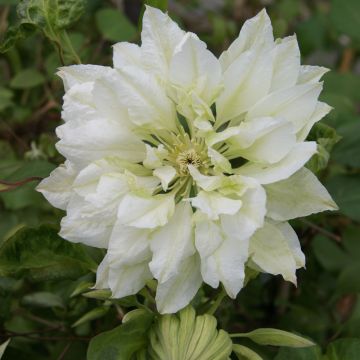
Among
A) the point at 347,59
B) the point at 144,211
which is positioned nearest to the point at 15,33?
the point at 144,211

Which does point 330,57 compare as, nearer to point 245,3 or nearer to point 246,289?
point 245,3

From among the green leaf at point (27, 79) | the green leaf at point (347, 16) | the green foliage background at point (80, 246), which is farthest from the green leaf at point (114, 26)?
the green leaf at point (347, 16)

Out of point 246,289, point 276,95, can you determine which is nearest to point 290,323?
point 246,289

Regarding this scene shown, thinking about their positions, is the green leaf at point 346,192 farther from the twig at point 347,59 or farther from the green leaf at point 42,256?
the twig at point 347,59

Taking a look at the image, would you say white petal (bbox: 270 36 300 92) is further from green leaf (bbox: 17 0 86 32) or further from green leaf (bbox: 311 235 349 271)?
green leaf (bbox: 311 235 349 271)

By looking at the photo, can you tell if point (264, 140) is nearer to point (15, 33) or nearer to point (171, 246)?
point (171, 246)

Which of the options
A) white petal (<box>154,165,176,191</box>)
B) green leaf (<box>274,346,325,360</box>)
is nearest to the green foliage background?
green leaf (<box>274,346,325,360</box>)
